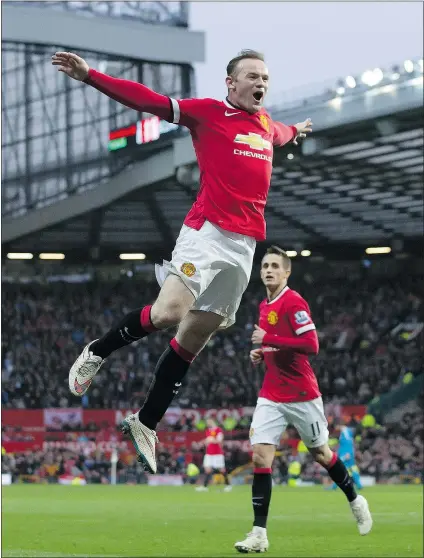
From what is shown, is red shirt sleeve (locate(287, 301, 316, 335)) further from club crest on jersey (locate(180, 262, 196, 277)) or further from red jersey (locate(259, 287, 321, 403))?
club crest on jersey (locate(180, 262, 196, 277))

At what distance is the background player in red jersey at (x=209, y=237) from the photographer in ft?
23.1

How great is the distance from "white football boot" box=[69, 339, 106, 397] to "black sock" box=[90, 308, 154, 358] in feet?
0.17

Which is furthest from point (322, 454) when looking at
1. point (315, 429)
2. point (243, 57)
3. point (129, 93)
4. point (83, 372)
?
point (129, 93)

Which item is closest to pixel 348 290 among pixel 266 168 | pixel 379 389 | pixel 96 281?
pixel 379 389

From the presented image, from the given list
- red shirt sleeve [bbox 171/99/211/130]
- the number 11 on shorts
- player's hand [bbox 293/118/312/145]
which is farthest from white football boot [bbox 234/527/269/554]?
red shirt sleeve [bbox 171/99/211/130]

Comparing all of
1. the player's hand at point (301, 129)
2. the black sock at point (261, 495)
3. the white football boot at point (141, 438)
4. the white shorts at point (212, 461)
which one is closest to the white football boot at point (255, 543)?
the black sock at point (261, 495)

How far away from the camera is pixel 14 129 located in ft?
160

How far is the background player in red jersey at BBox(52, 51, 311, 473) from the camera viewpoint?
7.03m

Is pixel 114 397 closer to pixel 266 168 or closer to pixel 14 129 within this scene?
pixel 14 129

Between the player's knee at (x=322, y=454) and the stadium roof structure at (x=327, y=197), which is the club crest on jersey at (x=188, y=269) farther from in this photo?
the stadium roof structure at (x=327, y=197)

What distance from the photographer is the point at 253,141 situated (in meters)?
7.33

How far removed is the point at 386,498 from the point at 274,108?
1424cm

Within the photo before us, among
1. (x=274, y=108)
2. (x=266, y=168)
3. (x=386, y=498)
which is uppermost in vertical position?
(x=274, y=108)

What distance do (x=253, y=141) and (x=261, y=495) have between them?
15.3 ft
